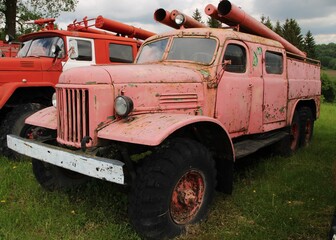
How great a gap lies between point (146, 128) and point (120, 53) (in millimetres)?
4820

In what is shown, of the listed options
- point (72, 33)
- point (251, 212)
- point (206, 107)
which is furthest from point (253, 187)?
point (72, 33)

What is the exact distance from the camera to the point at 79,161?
3.19 meters

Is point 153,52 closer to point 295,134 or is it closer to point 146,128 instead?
point 146,128

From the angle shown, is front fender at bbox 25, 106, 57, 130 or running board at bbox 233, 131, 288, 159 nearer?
front fender at bbox 25, 106, 57, 130

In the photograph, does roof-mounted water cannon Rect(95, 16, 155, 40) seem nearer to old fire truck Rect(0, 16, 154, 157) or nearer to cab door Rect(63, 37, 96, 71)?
old fire truck Rect(0, 16, 154, 157)

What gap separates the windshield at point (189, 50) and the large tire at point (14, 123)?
7.06ft

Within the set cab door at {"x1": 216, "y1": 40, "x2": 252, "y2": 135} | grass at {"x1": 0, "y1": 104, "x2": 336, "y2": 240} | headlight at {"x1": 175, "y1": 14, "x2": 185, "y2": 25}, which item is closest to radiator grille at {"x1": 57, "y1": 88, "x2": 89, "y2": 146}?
grass at {"x1": 0, "y1": 104, "x2": 336, "y2": 240}

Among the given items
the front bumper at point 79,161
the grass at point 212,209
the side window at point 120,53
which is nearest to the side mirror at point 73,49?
the side window at point 120,53

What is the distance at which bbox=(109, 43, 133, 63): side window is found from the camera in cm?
754

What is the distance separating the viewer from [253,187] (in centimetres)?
486

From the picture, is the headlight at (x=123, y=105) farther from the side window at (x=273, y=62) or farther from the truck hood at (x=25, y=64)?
the truck hood at (x=25, y=64)

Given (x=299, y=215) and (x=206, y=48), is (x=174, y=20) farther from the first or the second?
(x=299, y=215)

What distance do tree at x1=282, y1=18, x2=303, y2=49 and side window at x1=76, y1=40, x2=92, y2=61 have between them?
49569 millimetres

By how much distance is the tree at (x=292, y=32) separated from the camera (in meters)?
52.5
